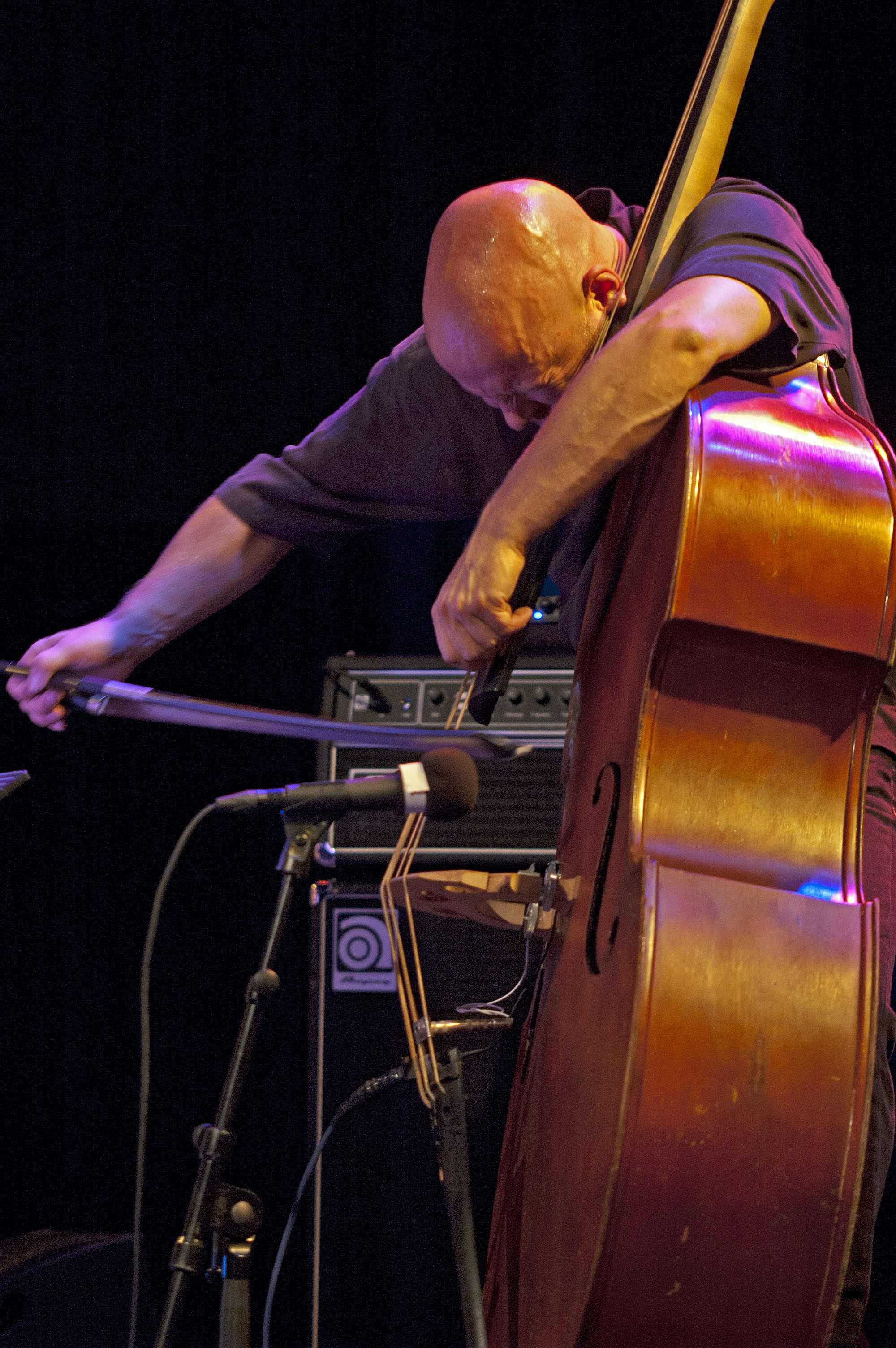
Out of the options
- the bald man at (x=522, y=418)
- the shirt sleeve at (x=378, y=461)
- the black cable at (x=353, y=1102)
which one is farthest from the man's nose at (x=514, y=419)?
the black cable at (x=353, y=1102)

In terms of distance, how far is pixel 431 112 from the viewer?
104 inches

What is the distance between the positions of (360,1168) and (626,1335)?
1244 mm

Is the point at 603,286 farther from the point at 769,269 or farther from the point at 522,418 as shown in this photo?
the point at 769,269

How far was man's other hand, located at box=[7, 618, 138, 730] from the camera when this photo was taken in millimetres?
1363

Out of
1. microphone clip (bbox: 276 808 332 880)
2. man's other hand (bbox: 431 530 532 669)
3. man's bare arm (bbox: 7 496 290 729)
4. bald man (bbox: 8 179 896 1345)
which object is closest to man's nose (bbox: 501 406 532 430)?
bald man (bbox: 8 179 896 1345)

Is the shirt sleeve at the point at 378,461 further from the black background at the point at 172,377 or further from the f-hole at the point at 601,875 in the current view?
the black background at the point at 172,377

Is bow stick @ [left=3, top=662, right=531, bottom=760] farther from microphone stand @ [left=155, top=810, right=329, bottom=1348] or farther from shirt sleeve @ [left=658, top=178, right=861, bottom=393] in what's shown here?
shirt sleeve @ [left=658, top=178, right=861, bottom=393]

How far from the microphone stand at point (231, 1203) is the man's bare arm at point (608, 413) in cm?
33

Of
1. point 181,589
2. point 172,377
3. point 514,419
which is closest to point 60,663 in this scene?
point 181,589

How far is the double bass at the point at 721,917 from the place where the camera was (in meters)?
0.85

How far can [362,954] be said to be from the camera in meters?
2.01

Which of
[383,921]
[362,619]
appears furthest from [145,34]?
[383,921]

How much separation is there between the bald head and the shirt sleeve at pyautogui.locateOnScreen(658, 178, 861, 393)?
123mm

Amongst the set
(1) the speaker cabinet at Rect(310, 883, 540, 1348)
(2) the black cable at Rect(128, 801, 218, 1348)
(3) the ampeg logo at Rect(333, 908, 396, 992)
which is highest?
(2) the black cable at Rect(128, 801, 218, 1348)
